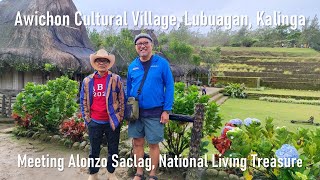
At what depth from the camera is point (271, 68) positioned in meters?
31.4

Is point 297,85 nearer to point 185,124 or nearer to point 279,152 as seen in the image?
point 185,124

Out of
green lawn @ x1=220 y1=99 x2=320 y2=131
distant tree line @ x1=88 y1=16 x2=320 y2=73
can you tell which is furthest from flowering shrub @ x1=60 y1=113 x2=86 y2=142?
distant tree line @ x1=88 y1=16 x2=320 y2=73

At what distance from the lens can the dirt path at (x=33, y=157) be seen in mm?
3775

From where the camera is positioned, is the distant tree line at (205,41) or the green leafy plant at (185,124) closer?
the green leafy plant at (185,124)

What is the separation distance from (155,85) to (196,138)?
0.73 meters

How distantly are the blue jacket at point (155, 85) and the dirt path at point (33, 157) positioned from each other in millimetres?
1136

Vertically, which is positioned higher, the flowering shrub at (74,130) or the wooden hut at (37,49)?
the wooden hut at (37,49)

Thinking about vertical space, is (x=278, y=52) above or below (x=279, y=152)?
above

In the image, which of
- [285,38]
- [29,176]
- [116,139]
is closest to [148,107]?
[116,139]

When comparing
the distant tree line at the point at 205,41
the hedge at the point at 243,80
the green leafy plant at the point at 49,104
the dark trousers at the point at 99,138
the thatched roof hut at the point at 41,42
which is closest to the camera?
the dark trousers at the point at 99,138

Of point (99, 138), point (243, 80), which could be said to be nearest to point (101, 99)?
point (99, 138)

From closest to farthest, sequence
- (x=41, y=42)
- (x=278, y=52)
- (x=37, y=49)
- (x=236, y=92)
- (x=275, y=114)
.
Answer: (x=37, y=49) < (x=41, y=42) < (x=275, y=114) < (x=236, y=92) < (x=278, y=52)

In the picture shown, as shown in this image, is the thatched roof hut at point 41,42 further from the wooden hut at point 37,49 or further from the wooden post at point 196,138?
the wooden post at point 196,138

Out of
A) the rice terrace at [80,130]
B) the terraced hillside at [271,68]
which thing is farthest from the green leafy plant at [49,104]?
the terraced hillside at [271,68]
